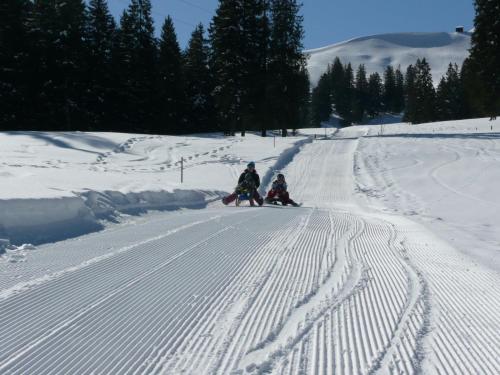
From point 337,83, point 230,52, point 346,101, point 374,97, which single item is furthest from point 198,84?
point 374,97

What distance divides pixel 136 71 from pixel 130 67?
0.70 metres

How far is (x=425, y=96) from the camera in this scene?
283ft

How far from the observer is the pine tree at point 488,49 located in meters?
32.3

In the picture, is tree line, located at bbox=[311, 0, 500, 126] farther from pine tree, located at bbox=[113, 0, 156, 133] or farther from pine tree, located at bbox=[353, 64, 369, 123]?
pine tree, located at bbox=[113, 0, 156, 133]

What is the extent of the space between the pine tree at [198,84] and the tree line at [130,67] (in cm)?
159

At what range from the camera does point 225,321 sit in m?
3.97

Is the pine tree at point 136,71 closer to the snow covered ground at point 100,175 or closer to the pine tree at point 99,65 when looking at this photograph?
the pine tree at point 99,65

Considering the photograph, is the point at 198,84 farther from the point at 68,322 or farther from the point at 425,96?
the point at 425,96

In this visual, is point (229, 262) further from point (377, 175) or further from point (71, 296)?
point (377, 175)

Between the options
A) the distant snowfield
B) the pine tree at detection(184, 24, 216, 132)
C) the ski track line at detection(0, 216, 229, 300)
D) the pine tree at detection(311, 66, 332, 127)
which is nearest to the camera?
the ski track line at detection(0, 216, 229, 300)

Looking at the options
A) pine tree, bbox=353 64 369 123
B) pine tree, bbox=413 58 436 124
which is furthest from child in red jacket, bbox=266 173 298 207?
pine tree, bbox=353 64 369 123

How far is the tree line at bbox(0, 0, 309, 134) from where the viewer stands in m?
38.1

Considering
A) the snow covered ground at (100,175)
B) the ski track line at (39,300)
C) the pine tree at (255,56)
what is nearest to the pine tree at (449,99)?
the pine tree at (255,56)

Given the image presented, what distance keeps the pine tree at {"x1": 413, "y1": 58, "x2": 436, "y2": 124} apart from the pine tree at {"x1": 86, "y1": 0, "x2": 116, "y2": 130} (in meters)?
60.3
